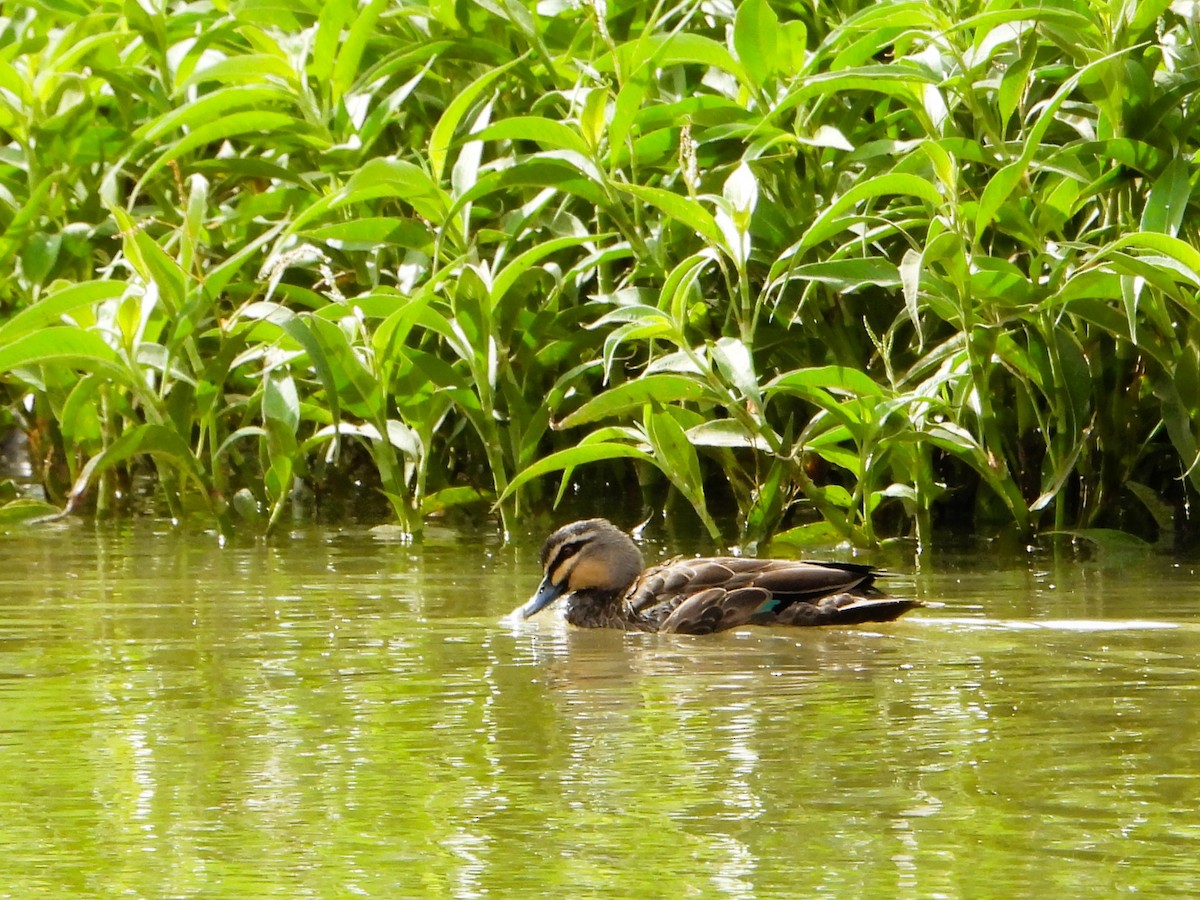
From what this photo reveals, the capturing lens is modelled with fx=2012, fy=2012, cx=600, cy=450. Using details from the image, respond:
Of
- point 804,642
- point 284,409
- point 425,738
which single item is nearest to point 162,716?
point 425,738

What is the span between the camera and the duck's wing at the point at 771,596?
16.3ft

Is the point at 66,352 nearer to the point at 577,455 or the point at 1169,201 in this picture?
the point at 577,455

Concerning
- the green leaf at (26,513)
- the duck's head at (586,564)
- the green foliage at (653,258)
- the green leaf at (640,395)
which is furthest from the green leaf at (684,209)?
the green leaf at (26,513)

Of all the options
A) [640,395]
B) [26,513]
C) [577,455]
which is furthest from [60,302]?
[640,395]

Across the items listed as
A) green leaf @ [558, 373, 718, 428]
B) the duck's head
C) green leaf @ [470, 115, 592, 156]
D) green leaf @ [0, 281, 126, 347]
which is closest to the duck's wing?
the duck's head

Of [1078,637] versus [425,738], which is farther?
[1078,637]

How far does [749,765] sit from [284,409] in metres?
3.39

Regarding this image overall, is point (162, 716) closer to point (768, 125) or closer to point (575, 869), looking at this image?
point (575, 869)

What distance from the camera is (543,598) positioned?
17.4ft

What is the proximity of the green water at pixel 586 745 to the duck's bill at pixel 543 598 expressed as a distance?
71 mm

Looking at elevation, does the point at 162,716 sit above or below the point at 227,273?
below

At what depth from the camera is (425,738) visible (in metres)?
3.67

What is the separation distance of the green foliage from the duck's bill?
0.70 metres

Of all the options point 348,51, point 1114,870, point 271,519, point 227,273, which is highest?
point 348,51
